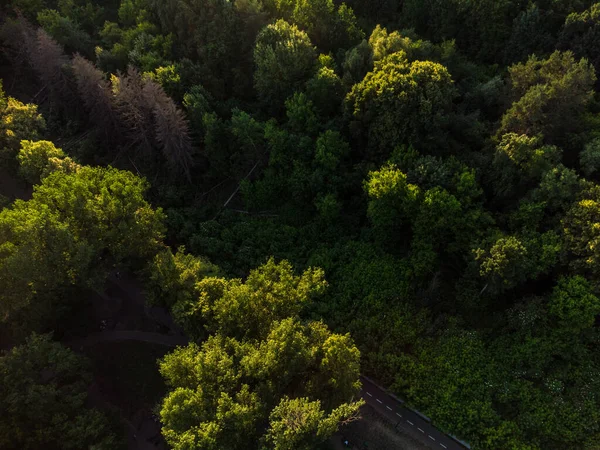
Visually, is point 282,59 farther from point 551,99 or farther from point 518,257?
point 518,257

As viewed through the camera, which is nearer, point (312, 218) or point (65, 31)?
point (312, 218)

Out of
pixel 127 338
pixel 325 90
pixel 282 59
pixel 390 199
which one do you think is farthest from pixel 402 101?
pixel 127 338

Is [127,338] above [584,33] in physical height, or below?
below

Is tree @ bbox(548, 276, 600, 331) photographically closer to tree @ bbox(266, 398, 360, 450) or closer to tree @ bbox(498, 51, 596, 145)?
tree @ bbox(498, 51, 596, 145)

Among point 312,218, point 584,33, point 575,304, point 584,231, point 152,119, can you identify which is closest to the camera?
point 575,304

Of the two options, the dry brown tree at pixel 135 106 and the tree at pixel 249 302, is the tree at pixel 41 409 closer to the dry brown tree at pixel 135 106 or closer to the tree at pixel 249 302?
the tree at pixel 249 302

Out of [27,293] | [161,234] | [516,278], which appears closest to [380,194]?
[516,278]

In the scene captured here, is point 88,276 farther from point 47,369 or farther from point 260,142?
point 260,142
